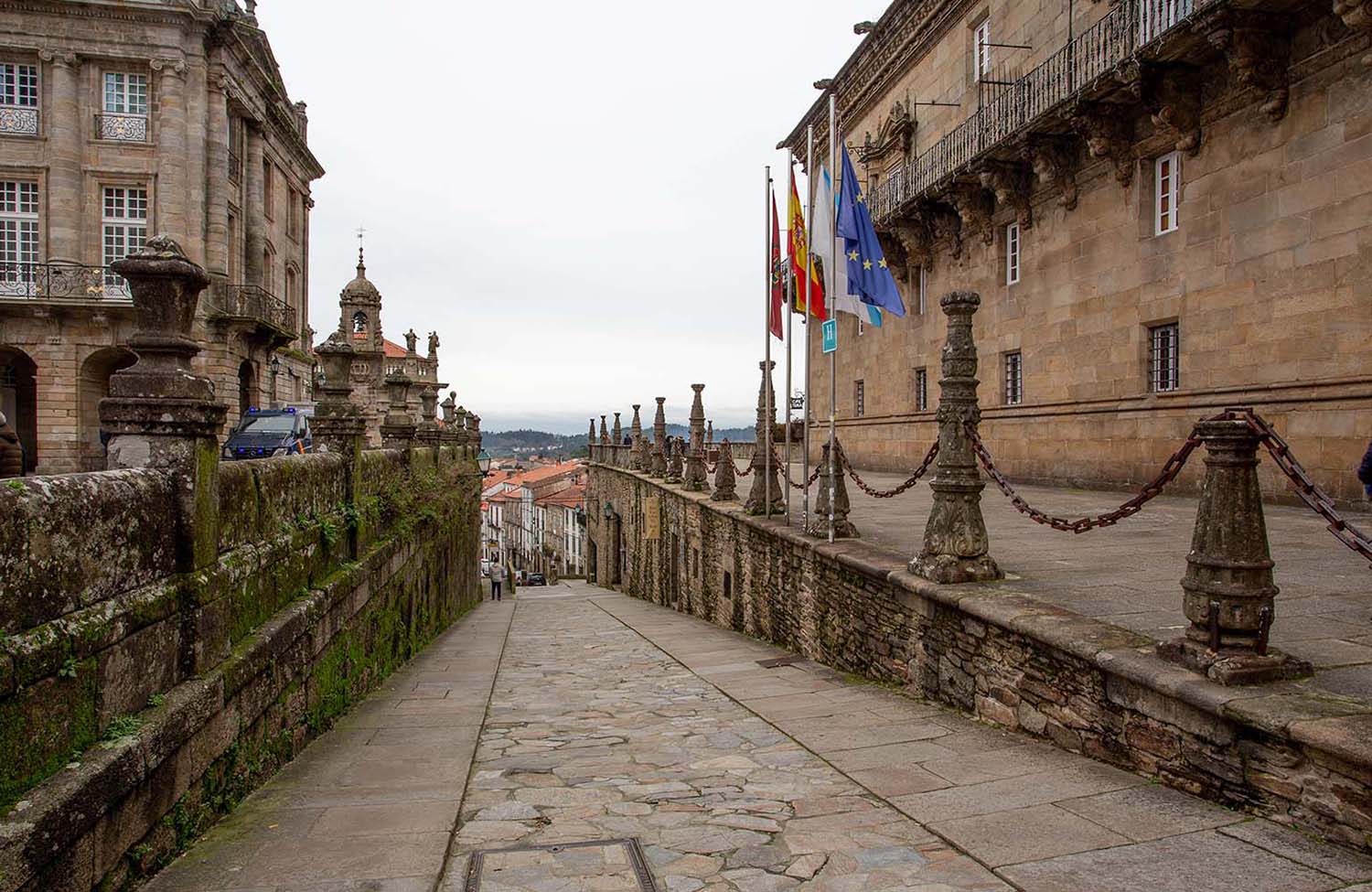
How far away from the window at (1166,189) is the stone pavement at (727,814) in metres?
10.0

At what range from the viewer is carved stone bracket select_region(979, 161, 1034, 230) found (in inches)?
645

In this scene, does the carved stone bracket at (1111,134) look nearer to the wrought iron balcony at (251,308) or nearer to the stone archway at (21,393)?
the wrought iron balcony at (251,308)

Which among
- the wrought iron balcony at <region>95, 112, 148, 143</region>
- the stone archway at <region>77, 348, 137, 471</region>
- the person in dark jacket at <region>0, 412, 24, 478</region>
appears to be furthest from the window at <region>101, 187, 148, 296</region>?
the person in dark jacket at <region>0, 412, 24, 478</region>

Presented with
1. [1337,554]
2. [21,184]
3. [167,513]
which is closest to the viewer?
[167,513]

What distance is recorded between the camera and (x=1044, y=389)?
632 inches

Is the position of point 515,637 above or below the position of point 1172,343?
below

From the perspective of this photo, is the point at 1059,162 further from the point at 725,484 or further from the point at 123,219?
the point at 123,219

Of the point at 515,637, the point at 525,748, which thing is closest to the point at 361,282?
the point at 515,637

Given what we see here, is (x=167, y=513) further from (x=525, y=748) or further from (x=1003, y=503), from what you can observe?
(x=1003, y=503)

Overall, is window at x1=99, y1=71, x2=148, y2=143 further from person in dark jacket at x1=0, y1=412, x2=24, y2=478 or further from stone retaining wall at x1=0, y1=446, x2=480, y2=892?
stone retaining wall at x1=0, y1=446, x2=480, y2=892

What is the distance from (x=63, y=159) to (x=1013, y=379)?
80.6 feet

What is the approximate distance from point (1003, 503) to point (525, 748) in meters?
10.7

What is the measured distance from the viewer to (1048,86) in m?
14.9

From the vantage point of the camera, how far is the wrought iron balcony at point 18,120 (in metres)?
22.5
